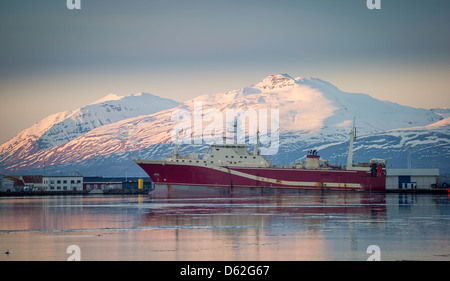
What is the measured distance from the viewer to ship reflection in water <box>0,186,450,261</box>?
95.8 feet

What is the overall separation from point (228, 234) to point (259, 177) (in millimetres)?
57670

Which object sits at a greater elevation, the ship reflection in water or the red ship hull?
the red ship hull

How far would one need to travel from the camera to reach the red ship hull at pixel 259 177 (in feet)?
300

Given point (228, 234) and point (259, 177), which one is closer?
point (228, 234)

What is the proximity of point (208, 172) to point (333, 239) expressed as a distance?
58186 millimetres

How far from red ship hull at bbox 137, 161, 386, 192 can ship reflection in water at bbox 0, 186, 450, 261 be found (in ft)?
124

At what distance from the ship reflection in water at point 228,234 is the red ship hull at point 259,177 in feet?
124

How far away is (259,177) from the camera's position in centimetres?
9350

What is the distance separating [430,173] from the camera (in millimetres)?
111750

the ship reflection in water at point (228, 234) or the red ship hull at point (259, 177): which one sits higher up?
the red ship hull at point (259, 177)

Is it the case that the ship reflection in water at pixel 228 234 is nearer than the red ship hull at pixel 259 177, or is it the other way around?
the ship reflection in water at pixel 228 234

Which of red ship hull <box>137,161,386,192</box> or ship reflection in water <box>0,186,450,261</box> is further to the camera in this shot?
red ship hull <box>137,161,386,192</box>
